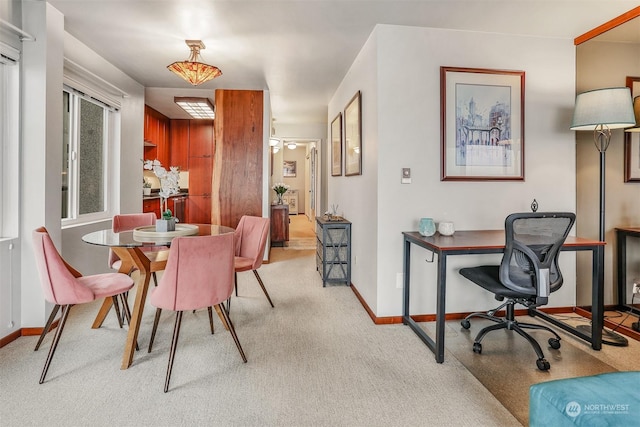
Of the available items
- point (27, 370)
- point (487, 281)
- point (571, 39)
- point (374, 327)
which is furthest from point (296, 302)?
point (571, 39)

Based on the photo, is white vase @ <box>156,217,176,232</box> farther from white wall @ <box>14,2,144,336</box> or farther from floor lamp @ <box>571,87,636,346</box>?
floor lamp @ <box>571,87,636,346</box>

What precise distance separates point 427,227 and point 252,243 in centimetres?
159

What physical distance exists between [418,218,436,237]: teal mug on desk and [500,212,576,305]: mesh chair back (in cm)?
55

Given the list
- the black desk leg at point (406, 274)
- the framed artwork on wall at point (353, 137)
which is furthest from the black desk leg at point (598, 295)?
the framed artwork on wall at point (353, 137)

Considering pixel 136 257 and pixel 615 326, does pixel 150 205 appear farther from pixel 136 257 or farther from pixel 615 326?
pixel 615 326

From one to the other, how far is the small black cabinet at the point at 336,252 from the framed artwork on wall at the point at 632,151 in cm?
255

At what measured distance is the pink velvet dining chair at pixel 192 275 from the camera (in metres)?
1.95

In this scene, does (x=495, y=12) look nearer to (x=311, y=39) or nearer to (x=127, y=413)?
(x=311, y=39)

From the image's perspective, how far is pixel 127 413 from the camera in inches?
66.9

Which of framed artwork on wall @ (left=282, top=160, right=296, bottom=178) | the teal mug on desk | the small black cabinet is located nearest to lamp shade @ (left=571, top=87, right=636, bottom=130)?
the teal mug on desk

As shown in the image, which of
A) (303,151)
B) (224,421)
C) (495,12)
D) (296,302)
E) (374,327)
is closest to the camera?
(224,421)

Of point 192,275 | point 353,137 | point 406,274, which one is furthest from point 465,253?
point 353,137

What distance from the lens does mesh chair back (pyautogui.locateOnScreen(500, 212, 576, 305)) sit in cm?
212

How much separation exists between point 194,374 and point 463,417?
148 cm
